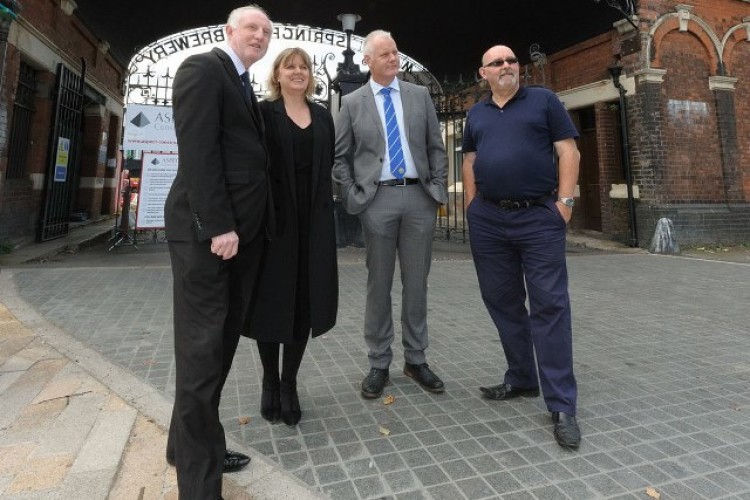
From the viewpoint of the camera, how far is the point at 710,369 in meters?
3.30

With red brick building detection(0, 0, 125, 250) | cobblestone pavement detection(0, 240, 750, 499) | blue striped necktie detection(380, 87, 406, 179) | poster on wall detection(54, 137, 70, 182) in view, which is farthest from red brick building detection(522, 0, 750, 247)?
poster on wall detection(54, 137, 70, 182)

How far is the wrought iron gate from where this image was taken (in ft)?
29.0

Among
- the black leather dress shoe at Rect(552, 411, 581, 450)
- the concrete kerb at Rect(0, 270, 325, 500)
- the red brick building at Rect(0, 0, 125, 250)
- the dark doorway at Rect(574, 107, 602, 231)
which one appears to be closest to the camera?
the concrete kerb at Rect(0, 270, 325, 500)

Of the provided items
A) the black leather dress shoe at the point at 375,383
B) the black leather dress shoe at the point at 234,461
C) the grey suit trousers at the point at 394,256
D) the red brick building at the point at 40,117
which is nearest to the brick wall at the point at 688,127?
the grey suit trousers at the point at 394,256

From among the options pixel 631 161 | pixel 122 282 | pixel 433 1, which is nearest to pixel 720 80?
pixel 631 161

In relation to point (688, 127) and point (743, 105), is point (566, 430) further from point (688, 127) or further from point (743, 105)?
point (743, 105)

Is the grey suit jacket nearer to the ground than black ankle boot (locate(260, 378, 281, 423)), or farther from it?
farther from it

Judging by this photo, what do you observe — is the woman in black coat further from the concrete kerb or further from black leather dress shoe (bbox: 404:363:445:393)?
black leather dress shoe (bbox: 404:363:445:393)

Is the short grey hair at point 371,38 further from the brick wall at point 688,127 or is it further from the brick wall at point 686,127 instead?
the brick wall at point 688,127

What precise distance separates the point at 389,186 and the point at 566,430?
1716 mm

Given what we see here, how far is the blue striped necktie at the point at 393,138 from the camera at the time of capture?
291cm

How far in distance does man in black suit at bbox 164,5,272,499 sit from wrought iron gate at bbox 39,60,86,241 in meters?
9.00

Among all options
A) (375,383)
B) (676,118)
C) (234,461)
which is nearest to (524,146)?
(375,383)

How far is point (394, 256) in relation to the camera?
296cm
